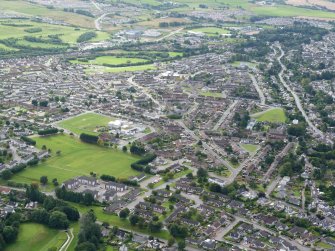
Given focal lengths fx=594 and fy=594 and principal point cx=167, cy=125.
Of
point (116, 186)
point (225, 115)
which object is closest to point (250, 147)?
point (225, 115)

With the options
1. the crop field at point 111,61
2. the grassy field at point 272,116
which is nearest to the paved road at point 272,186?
the grassy field at point 272,116

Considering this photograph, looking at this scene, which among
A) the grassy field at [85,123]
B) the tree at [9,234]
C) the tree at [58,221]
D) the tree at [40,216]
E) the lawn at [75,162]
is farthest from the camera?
the grassy field at [85,123]

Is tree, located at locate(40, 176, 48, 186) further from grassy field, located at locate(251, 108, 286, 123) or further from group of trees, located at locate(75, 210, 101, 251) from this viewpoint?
grassy field, located at locate(251, 108, 286, 123)

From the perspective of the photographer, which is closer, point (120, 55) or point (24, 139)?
point (24, 139)

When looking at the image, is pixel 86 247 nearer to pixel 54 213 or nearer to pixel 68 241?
pixel 68 241

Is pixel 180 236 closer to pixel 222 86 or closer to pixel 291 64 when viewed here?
pixel 222 86

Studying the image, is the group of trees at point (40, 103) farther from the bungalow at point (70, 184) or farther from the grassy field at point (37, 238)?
the grassy field at point (37, 238)

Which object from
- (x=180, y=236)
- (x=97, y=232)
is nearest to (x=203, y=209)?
(x=180, y=236)
